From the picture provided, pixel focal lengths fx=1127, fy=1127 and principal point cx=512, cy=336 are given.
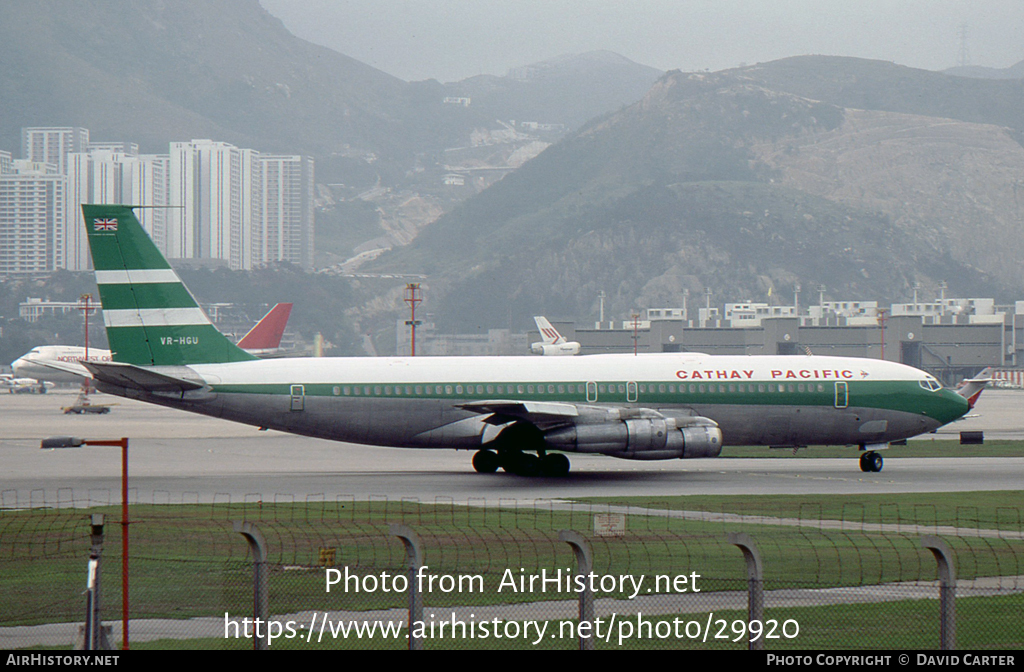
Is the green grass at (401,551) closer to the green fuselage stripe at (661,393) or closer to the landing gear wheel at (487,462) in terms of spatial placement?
the green fuselage stripe at (661,393)

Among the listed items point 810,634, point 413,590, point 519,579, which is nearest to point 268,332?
point 519,579

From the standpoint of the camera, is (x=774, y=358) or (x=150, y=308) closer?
(x=150, y=308)

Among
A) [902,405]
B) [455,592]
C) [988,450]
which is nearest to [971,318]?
[988,450]

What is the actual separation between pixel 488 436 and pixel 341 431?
4.93 metres

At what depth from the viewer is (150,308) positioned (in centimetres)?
3750

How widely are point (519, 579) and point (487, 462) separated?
22.0 metres

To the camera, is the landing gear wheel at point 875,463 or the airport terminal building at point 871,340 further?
the airport terminal building at point 871,340

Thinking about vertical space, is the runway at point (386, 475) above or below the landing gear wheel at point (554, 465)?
below

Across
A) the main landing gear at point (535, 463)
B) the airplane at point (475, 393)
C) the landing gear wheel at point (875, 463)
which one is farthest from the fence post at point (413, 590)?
the landing gear wheel at point (875, 463)

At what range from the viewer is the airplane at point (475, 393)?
36.1 meters

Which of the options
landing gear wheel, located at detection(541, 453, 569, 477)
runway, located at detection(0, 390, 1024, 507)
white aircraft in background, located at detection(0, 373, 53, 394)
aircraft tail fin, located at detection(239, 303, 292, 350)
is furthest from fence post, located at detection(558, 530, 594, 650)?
white aircraft in background, located at detection(0, 373, 53, 394)

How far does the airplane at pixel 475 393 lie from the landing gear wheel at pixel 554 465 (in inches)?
1.8

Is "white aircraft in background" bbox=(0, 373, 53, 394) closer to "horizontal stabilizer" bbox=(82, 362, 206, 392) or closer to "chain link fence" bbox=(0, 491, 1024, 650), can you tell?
"horizontal stabilizer" bbox=(82, 362, 206, 392)

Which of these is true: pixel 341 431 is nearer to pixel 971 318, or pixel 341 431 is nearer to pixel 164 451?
pixel 164 451
